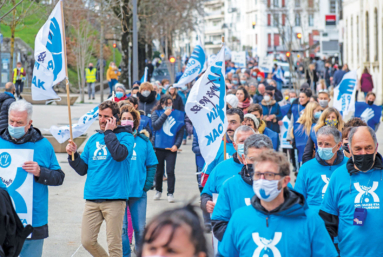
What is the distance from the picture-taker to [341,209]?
15.1 feet

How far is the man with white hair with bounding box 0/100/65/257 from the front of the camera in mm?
5105

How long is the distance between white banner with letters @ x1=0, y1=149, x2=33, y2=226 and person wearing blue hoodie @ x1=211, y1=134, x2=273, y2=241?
1.73m

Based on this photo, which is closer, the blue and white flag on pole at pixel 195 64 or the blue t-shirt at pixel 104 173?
the blue t-shirt at pixel 104 173

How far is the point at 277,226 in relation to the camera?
3553 mm

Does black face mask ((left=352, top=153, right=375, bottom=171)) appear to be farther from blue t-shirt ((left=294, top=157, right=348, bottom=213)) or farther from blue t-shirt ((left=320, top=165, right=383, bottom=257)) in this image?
blue t-shirt ((left=294, top=157, right=348, bottom=213))

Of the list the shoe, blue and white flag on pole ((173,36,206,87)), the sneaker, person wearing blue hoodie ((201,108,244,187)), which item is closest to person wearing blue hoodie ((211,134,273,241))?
person wearing blue hoodie ((201,108,244,187))

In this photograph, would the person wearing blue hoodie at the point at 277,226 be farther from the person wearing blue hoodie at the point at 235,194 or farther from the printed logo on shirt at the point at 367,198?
the printed logo on shirt at the point at 367,198

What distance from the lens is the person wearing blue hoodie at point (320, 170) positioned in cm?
532

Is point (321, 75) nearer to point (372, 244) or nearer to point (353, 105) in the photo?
point (353, 105)

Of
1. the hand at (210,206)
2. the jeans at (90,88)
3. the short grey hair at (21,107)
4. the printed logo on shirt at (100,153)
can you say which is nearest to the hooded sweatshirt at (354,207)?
the hand at (210,206)

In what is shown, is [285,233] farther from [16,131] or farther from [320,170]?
[16,131]

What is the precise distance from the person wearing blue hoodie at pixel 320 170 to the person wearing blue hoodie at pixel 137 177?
197 cm

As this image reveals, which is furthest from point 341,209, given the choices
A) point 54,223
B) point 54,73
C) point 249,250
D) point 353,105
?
point 353,105

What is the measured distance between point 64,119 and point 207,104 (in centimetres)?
1665
